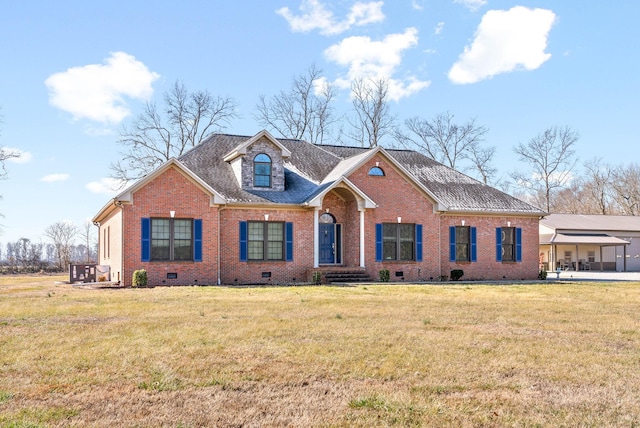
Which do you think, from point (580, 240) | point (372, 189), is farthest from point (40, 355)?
point (580, 240)

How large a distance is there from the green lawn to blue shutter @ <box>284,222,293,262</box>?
10725mm

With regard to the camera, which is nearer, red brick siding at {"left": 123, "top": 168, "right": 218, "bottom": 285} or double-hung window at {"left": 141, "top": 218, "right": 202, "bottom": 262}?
red brick siding at {"left": 123, "top": 168, "right": 218, "bottom": 285}

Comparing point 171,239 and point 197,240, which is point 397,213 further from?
point 171,239

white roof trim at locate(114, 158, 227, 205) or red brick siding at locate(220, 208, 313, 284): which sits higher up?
white roof trim at locate(114, 158, 227, 205)

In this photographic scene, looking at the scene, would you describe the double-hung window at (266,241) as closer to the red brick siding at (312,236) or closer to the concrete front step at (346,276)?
the red brick siding at (312,236)

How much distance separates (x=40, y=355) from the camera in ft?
26.9

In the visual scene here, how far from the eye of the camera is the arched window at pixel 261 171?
2542cm

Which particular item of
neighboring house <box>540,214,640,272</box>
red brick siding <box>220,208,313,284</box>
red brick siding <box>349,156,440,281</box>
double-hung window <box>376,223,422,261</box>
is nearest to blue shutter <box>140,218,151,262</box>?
red brick siding <box>220,208,313,284</box>

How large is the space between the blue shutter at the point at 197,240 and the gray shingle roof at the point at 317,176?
1521mm

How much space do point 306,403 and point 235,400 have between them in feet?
2.34

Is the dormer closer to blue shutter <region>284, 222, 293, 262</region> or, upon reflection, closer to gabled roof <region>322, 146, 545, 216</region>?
blue shutter <region>284, 222, 293, 262</region>

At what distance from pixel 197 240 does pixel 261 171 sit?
14.1ft

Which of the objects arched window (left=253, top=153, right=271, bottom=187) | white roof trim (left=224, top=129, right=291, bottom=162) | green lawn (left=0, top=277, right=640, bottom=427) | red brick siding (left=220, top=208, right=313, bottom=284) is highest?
white roof trim (left=224, top=129, right=291, bottom=162)

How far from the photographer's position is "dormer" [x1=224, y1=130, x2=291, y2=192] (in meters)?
25.2
